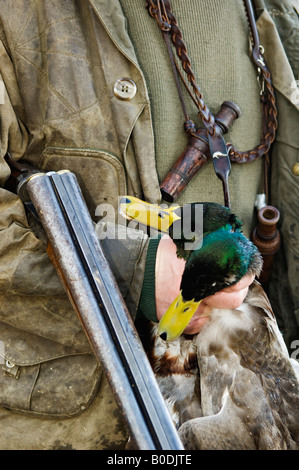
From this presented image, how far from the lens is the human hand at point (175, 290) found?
1478mm

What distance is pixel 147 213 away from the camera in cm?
165

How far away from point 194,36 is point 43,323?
1.23m

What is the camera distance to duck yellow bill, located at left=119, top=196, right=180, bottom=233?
161 cm

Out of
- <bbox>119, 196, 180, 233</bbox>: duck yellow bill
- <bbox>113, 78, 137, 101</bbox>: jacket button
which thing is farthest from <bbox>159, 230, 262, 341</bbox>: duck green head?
<bbox>113, 78, 137, 101</bbox>: jacket button

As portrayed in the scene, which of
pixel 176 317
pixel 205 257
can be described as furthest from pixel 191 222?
pixel 176 317

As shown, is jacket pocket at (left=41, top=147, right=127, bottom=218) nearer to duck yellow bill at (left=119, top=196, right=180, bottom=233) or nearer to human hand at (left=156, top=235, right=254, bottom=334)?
duck yellow bill at (left=119, top=196, right=180, bottom=233)

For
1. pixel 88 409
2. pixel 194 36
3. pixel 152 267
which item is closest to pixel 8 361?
pixel 88 409

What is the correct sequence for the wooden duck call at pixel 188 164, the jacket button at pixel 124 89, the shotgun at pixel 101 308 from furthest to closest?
the wooden duck call at pixel 188 164 < the jacket button at pixel 124 89 < the shotgun at pixel 101 308

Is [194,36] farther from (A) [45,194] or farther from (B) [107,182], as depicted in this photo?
(A) [45,194]

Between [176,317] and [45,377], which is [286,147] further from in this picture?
[45,377]

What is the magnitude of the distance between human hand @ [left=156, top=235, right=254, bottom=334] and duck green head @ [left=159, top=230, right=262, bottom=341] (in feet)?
0.28

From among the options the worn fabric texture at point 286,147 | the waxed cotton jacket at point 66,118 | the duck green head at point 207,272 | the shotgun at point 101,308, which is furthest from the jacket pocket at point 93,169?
the worn fabric texture at point 286,147

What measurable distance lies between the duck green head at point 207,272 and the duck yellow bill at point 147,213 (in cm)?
25

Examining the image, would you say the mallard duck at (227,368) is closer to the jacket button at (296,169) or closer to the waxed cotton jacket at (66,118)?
the waxed cotton jacket at (66,118)
